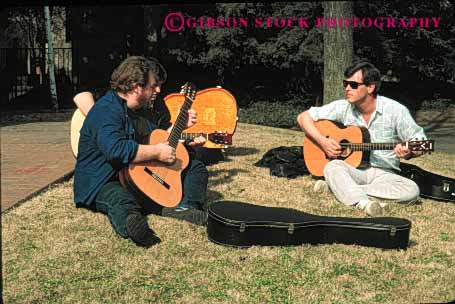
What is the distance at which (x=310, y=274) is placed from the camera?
2854 millimetres

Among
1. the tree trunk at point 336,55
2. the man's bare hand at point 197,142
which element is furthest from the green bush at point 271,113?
the man's bare hand at point 197,142

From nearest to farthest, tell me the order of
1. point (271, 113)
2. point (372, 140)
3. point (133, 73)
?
point (133, 73)
point (372, 140)
point (271, 113)

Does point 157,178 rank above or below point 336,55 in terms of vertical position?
below

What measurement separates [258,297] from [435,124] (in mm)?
7259

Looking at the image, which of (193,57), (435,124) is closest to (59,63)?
(193,57)

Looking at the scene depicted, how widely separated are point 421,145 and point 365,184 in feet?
1.98

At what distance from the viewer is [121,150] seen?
134 inches

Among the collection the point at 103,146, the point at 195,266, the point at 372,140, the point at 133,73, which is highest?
the point at 133,73

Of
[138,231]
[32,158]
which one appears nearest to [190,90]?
[138,231]

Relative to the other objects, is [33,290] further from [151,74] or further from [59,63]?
[59,63]

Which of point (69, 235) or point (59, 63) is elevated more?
point (59, 63)

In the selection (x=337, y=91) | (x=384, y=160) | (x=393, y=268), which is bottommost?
(x=393, y=268)

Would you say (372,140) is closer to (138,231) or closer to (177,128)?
(177,128)

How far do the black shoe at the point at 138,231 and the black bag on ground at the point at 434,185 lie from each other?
98.0 inches
